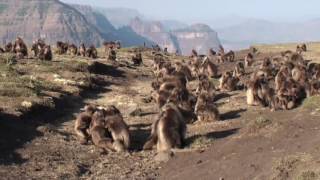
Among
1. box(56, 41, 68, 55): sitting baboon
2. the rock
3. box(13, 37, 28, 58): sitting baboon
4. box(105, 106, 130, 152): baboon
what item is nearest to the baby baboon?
the rock

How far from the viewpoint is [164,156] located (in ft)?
58.5

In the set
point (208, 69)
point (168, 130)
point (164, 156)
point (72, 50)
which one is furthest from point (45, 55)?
point (164, 156)

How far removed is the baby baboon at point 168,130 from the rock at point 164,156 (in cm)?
20

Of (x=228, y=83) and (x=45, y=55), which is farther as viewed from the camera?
(x=45, y=55)

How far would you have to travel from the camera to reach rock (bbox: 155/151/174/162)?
58.3 ft

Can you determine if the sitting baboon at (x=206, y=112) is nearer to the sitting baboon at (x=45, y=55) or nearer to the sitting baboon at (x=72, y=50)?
the sitting baboon at (x=45, y=55)

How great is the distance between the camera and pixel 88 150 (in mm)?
19297

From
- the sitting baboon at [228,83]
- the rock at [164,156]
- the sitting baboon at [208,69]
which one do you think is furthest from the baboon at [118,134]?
the sitting baboon at [208,69]

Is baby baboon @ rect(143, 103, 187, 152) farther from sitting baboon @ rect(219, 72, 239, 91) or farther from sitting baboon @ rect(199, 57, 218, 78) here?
sitting baboon @ rect(199, 57, 218, 78)

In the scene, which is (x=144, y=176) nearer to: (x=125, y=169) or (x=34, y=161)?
(x=125, y=169)

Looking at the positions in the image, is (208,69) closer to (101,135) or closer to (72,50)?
(72,50)

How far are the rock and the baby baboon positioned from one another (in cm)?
20

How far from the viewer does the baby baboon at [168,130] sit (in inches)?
707

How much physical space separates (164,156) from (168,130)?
0.71 meters
